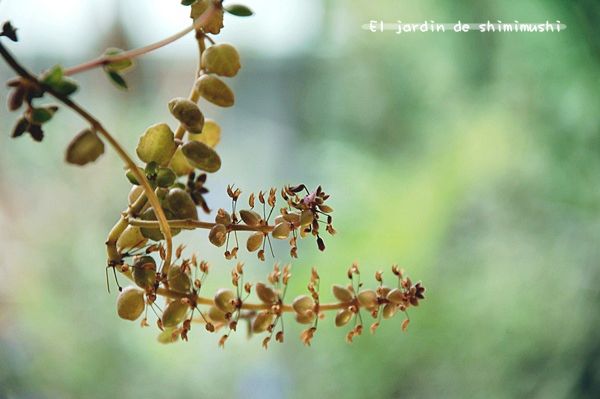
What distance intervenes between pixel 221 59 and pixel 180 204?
0.08 meters

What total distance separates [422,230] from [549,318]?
0.56 ft

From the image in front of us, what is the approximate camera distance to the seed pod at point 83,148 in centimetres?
31

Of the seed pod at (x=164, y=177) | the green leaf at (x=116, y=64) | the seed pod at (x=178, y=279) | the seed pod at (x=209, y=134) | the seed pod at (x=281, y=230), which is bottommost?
the seed pod at (x=178, y=279)

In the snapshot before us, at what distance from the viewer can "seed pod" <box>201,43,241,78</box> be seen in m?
0.39

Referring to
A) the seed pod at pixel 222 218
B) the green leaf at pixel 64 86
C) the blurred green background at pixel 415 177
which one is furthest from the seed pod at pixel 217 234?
the blurred green background at pixel 415 177

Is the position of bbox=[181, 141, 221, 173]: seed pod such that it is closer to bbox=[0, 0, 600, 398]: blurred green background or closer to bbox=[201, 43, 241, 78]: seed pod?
bbox=[201, 43, 241, 78]: seed pod

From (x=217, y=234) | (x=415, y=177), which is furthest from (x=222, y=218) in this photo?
(x=415, y=177)

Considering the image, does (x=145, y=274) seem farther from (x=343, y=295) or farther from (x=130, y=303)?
(x=343, y=295)

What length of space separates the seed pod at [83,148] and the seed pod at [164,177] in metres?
0.07

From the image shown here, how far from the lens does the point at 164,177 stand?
0.38 metres

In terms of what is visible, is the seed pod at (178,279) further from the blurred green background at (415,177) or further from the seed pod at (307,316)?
the blurred green background at (415,177)

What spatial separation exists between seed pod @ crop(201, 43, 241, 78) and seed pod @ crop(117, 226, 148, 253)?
10cm

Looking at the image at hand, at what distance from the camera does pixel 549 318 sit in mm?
768

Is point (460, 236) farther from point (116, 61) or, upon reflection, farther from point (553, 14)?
point (116, 61)
